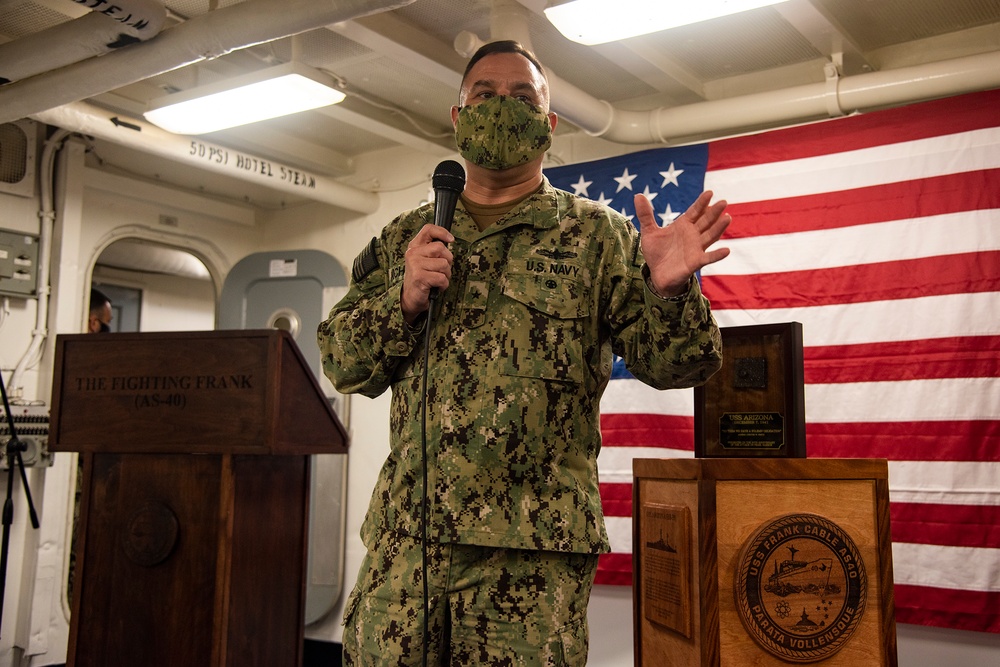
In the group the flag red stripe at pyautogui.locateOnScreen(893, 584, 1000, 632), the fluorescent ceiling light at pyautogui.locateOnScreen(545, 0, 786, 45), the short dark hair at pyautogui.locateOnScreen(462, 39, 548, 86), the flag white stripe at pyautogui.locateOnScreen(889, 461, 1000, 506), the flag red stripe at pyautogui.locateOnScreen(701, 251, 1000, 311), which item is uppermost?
the fluorescent ceiling light at pyautogui.locateOnScreen(545, 0, 786, 45)

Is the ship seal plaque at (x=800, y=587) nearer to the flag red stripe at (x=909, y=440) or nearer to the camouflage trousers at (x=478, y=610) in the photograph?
the camouflage trousers at (x=478, y=610)

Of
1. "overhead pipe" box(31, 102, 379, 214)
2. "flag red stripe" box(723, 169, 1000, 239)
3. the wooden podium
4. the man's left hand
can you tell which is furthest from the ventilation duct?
the man's left hand

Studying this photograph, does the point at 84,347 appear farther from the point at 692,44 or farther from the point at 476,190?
the point at 692,44

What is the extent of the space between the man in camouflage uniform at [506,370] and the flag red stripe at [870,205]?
7.79ft

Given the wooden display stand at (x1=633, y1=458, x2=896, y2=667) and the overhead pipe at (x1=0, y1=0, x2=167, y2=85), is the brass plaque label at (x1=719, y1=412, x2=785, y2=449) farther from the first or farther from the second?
the overhead pipe at (x1=0, y1=0, x2=167, y2=85)

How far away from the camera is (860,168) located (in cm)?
362

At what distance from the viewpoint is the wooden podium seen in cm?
254

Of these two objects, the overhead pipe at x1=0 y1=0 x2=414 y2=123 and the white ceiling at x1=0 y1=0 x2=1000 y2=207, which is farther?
the white ceiling at x1=0 y1=0 x2=1000 y2=207

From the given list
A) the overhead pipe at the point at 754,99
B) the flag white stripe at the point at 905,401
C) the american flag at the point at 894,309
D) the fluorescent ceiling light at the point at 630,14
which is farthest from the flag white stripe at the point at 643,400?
the fluorescent ceiling light at the point at 630,14

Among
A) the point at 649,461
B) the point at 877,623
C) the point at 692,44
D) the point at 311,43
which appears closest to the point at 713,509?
the point at 649,461

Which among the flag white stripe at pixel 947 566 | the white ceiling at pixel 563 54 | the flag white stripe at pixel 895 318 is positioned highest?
the white ceiling at pixel 563 54

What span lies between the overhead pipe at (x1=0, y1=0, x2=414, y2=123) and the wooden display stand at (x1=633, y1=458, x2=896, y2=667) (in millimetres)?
1660

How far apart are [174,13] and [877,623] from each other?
3.47m

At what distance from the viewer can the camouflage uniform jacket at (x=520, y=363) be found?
1.36 metres
